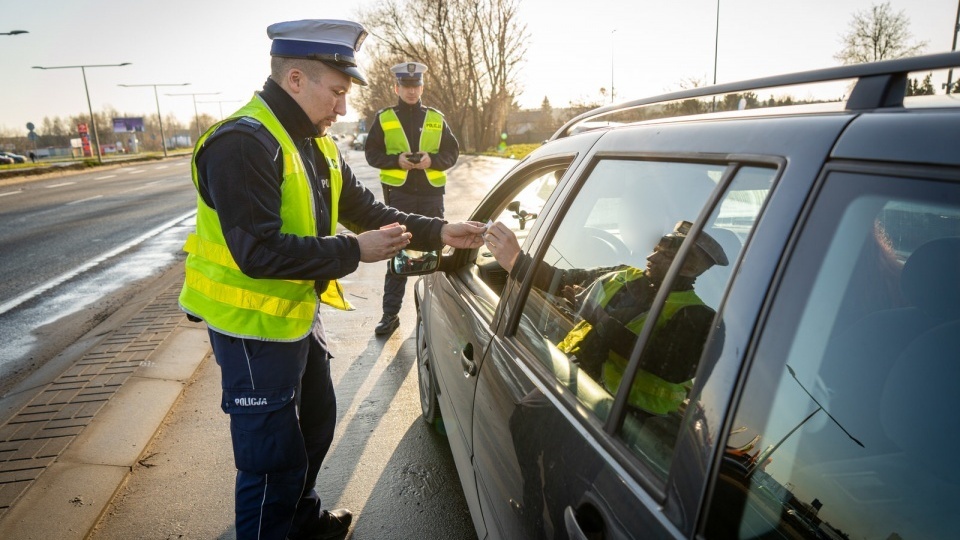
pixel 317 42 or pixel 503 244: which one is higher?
pixel 317 42

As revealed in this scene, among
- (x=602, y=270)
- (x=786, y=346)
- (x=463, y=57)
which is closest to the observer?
(x=786, y=346)

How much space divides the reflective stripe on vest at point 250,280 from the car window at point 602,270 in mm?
843

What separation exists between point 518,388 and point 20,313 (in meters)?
6.48

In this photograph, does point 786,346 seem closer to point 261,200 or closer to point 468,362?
point 468,362

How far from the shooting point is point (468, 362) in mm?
2119

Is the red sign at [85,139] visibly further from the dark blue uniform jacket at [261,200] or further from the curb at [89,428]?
the dark blue uniform jacket at [261,200]

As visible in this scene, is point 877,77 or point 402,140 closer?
point 877,77

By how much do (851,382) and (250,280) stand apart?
5.80 ft

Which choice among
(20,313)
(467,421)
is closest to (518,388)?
(467,421)

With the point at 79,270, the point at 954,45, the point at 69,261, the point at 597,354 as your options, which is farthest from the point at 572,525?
the point at 69,261

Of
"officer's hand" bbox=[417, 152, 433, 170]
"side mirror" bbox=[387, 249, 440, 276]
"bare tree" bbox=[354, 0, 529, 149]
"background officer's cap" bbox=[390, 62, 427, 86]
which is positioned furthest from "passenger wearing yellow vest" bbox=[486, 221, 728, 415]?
"bare tree" bbox=[354, 0, 529, 149]

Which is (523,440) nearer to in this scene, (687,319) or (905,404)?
(687,319)

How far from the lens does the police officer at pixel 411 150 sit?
17.0 feet

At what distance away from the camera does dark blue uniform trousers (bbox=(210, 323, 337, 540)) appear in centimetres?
201
